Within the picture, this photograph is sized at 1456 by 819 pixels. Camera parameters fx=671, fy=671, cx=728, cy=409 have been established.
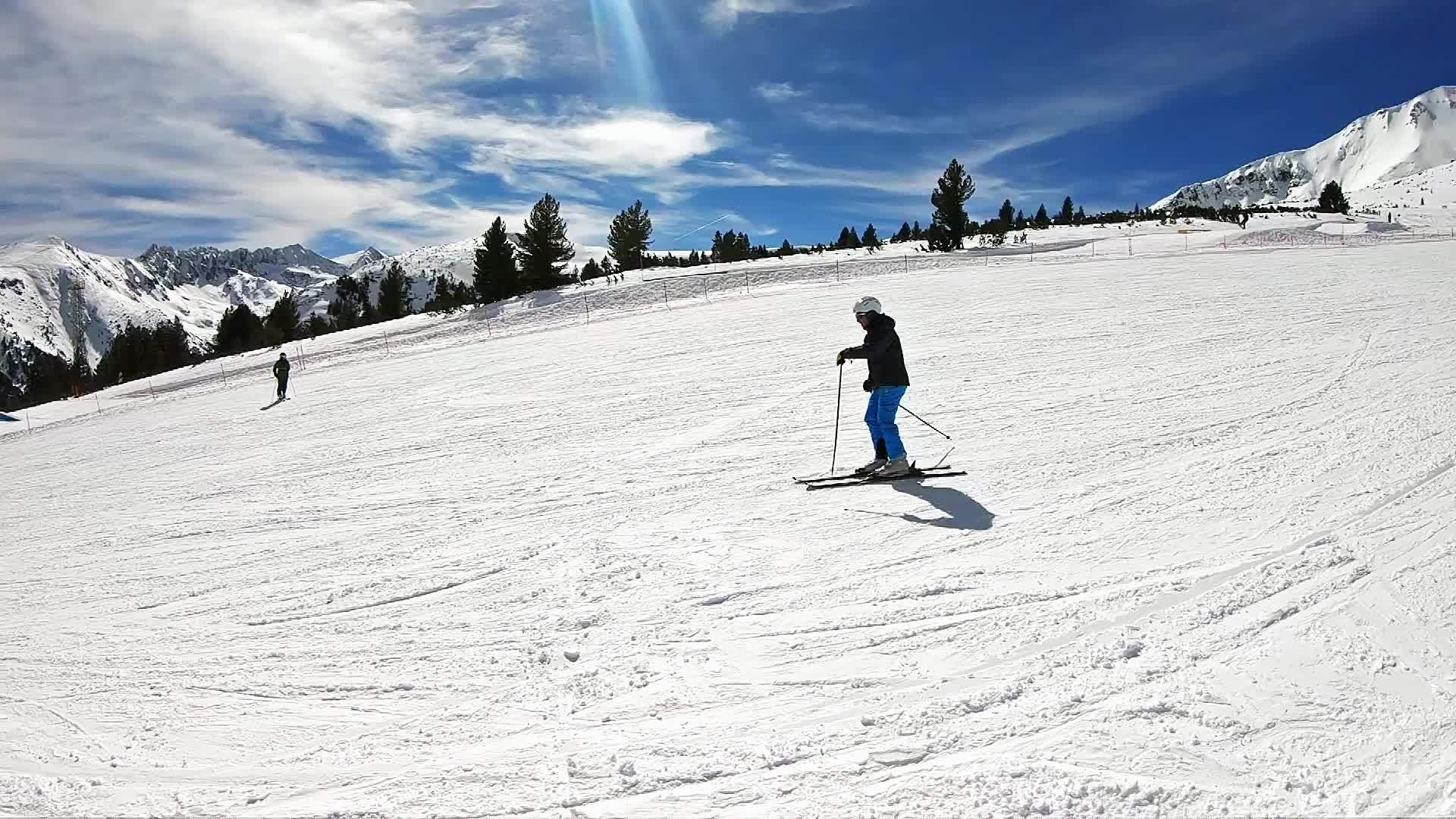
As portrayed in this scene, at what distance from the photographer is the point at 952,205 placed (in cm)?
4472

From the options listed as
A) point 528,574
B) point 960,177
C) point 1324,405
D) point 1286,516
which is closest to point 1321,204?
point 960,177

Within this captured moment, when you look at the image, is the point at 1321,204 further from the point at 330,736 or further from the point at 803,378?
the point at 330,736

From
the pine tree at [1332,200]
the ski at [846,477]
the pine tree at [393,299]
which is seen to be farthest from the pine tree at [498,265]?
the pine tree at [1332,200]

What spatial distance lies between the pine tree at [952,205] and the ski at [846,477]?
132 feet

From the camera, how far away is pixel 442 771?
3.13 meters

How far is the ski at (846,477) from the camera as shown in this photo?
23.1ft

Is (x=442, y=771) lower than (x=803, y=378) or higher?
lower

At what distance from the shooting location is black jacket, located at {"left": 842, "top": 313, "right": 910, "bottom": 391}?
678 centimetres

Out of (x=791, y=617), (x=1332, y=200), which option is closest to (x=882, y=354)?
(x=791, y=617)

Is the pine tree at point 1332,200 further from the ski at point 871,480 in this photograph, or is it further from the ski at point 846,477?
the ski at point 871,480

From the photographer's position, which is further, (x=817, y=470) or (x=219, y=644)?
(x=817, y=470)

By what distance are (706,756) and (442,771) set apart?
1.24 metres

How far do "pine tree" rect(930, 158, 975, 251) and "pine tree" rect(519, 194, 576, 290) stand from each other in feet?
80.0

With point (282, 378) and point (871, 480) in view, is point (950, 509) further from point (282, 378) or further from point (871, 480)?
point (282, 378)
